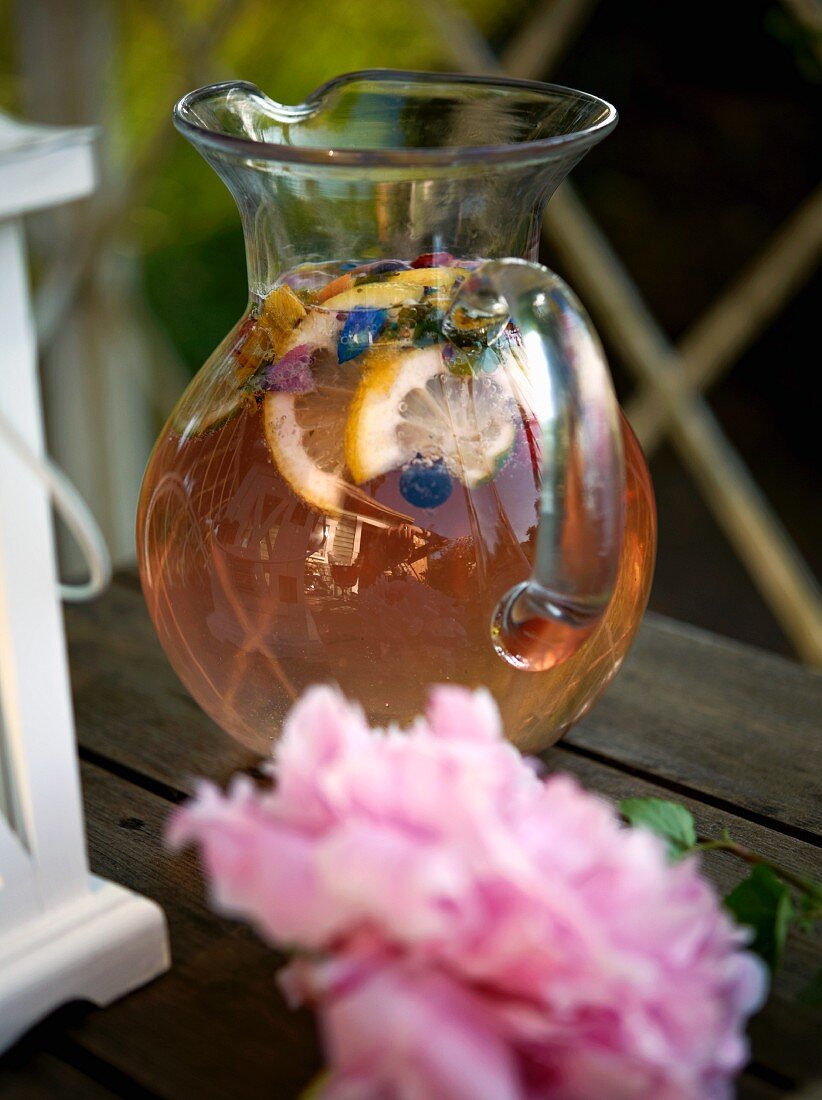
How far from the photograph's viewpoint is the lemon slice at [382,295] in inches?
14.5

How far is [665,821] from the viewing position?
349 millimetres

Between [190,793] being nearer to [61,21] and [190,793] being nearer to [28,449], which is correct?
[28,449]

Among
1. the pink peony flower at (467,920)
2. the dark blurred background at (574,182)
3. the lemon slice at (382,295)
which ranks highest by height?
the lemon slice at (382,295)

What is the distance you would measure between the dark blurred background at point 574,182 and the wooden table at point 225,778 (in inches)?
30.0

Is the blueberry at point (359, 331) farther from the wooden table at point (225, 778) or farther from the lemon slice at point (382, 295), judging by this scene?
the wooden table at point (225, 778)

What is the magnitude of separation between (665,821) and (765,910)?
3 cm

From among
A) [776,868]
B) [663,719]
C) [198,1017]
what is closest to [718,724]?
[663,719]

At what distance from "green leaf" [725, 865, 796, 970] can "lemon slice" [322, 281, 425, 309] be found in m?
0.18

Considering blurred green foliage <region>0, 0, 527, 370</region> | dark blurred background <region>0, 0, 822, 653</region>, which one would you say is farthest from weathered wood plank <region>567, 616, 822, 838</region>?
blurred green foliage <region>0, 0, 527, 370</region>

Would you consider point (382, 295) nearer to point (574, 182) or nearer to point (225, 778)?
point (225, 778)

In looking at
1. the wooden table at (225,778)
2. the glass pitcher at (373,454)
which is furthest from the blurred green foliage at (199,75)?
the glass pitcher at (373,454)

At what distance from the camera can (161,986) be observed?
1.16ft

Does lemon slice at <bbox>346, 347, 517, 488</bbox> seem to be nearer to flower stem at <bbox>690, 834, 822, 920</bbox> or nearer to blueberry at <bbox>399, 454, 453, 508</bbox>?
blueberry at <bbox>399, 454, 453, 508</bbox>

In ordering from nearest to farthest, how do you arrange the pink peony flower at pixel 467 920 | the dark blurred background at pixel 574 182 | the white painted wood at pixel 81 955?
the pink peony flower at pixel 467 920 → the white painted wood at pixel 81 955 → the dark blurred background at pixel 574 182
